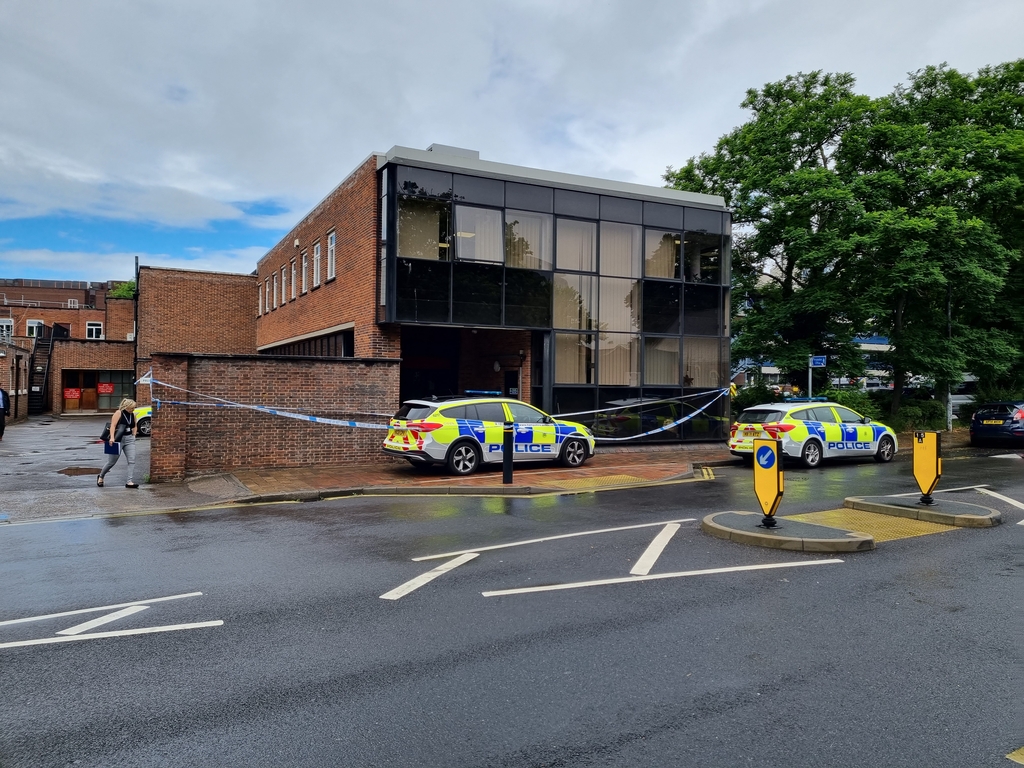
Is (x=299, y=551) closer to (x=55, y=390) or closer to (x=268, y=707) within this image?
(x=268, y=707)

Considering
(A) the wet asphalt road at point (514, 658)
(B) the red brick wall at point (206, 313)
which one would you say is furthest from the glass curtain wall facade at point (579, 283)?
(B) the red brick wall at point (206, 313)

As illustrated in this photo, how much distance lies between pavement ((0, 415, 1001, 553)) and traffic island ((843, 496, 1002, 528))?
0.04ft

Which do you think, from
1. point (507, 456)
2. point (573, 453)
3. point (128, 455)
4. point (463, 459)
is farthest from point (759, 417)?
point (128, 455)

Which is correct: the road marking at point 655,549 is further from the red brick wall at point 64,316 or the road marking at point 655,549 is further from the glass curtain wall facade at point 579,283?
the red brick wall at point 64,316

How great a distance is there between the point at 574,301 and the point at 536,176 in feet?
11.1

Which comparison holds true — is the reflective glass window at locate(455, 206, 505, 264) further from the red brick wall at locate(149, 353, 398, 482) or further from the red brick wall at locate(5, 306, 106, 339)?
the red brick wall at locate(5, 306, 106, 339)

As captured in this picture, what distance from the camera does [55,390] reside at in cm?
4100

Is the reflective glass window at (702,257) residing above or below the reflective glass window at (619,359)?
above

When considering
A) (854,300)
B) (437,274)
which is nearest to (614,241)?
(437,274)

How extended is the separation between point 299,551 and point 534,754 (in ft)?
16.7

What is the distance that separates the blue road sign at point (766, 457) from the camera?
28.6ft

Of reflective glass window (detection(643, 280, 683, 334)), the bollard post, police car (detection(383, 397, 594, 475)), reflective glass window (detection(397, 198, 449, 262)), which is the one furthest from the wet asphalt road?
reflective glass window (detection(643, 280, 683, 334))

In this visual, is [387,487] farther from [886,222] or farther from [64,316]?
[64,316]

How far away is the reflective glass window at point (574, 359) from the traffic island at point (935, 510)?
9.54m
